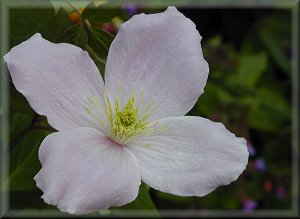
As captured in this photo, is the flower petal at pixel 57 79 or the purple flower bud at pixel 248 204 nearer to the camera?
the flower petal at pixel 57 79

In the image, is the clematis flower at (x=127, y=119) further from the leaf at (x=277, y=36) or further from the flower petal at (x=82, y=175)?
the leaf at (x=277, y=36)

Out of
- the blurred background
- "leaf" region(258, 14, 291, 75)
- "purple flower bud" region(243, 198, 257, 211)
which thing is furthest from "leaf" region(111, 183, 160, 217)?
"leaf" region(258, 14, 291, 75)

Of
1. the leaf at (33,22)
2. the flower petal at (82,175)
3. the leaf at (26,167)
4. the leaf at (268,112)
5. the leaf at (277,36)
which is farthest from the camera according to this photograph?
the leaf at (277,36)

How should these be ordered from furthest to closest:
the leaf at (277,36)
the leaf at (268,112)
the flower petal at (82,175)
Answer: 1. the leaf at (277,36)
2. the leaf at (268,112)
3. the flower petal at (82,175)

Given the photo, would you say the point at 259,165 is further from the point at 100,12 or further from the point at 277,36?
the point at 100,12

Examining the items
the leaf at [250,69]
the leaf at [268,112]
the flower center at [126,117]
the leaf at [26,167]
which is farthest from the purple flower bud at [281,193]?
the flower center at [126,117]

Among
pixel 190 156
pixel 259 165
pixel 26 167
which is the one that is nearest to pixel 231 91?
pixel 259 165

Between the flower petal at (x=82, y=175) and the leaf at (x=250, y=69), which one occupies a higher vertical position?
the flower petal at (x=82, y=175)
